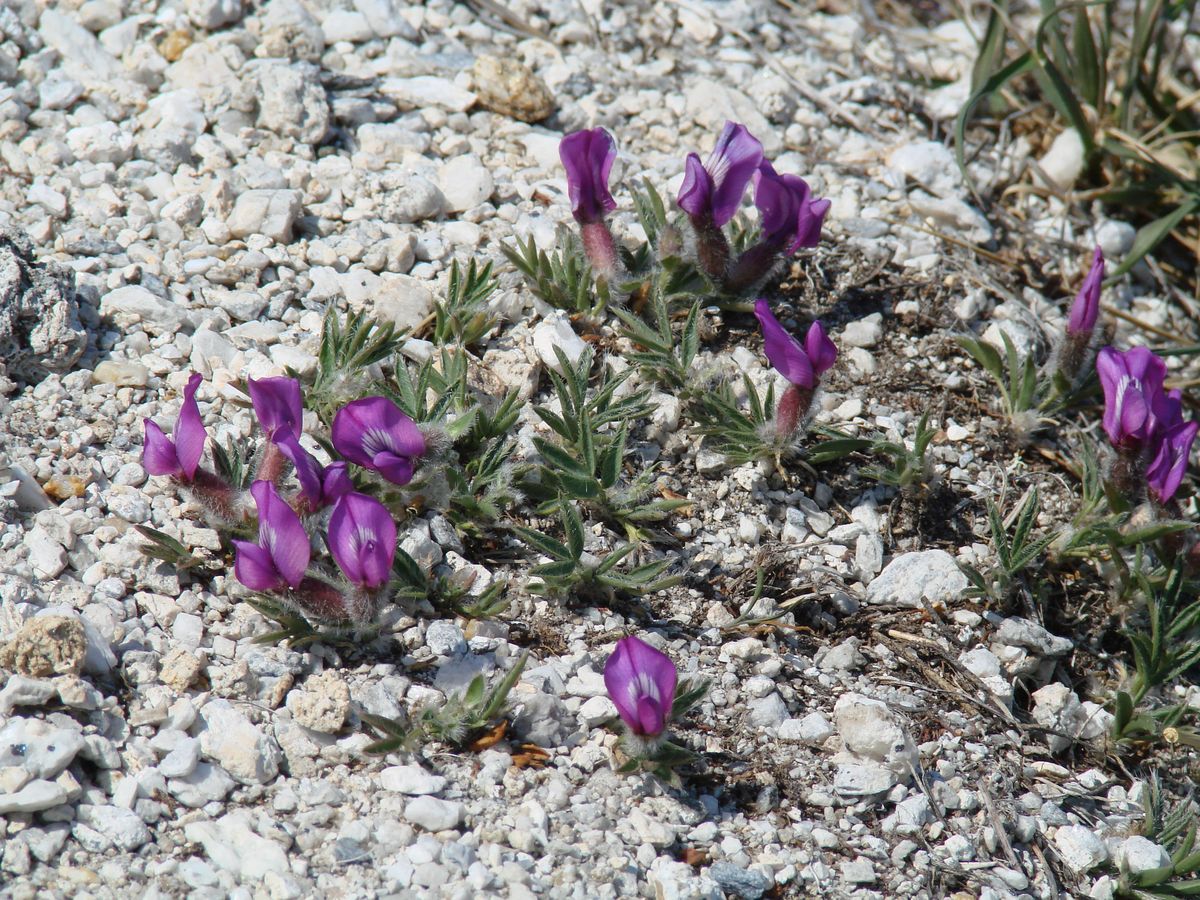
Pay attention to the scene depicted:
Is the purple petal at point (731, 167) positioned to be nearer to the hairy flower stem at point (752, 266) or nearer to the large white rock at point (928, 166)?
the hairy flower stem at point (752, 266)

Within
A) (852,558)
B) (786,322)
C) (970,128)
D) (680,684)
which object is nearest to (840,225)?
(786,322)

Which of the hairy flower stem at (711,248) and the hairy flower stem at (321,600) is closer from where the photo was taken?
the hairy flower stem at (321,600)

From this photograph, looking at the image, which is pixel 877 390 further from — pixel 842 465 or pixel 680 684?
pixel 680 684

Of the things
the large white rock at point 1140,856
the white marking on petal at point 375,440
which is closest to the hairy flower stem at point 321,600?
the white marking on petal at point 375,440

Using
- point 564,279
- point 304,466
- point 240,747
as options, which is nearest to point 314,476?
point 304,466

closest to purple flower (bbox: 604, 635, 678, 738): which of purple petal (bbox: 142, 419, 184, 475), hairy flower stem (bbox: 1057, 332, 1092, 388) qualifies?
purple petal (bbox: 142, 419, 184, 475)

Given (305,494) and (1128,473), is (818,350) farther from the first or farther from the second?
(305,494)
